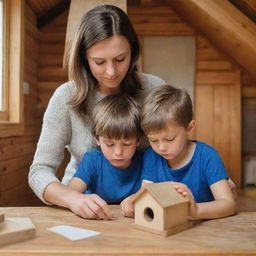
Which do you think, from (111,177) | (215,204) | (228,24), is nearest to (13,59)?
(228,24)

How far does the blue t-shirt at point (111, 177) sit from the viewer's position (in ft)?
5.13

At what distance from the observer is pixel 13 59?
145 inches

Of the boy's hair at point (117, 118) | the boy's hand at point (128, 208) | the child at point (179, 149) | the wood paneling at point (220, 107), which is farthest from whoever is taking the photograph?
the wood paneling at point (220, 107)

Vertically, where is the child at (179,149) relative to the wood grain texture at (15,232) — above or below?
above

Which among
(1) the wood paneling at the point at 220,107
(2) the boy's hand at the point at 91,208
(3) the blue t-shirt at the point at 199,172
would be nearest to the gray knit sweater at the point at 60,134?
(2) the boy's hand at the point at 91,208

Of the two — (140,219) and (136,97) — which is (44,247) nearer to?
(140,219)

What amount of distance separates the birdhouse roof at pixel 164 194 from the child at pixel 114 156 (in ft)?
1.31

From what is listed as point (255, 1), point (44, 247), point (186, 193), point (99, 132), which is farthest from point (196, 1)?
point (44, 247)

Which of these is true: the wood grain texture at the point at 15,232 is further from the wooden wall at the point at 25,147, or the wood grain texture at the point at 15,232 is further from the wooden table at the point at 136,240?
the wooden wall at the point at 25,147

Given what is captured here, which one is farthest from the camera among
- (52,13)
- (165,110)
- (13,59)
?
(52,13)

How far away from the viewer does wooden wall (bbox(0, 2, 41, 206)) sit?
347 cm

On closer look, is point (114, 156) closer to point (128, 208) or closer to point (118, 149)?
point (118, 149)

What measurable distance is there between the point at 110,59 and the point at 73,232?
2.49 feet

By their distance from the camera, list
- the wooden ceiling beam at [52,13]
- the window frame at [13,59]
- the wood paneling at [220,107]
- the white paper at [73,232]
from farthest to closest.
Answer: the wood paneling at [220,107] → the wooden ceiling beam at [52,13] → the window frame at [13,59] → the white paper at [73,232]
